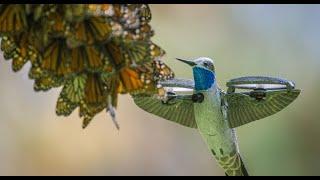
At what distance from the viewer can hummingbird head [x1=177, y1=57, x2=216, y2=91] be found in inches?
40.3

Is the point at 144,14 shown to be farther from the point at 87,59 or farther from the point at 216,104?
the point at 216,104

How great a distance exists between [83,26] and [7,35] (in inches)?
4.6

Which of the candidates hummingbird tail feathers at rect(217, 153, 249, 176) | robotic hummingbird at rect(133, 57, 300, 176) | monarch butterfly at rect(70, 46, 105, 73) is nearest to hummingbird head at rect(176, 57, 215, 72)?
robotic hummingbird at rect(133, 57, 300, 176)

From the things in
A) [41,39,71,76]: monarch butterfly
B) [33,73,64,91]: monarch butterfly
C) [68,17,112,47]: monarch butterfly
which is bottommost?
[33,73,64,91]: monarch butterfly

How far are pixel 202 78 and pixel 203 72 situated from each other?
1cm

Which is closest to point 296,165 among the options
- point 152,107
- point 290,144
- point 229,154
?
point 290,144

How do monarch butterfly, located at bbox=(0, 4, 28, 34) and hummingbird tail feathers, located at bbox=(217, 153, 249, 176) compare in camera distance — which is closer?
monarch butterfly, located at bbox=(0, 4, 28, 34)

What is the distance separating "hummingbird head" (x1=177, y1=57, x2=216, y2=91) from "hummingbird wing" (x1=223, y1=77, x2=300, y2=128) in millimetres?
39

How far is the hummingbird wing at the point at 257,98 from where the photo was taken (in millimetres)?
933

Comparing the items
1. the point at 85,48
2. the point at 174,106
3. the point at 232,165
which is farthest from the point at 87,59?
the point at 232,165

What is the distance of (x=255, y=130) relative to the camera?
2.89 m

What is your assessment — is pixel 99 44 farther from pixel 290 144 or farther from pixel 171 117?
pixel 290 144

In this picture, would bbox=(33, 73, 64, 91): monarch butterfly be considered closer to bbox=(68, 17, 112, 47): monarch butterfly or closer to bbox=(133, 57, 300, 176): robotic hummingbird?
bbox=(68, 17, 112, 47): monarch butterfly

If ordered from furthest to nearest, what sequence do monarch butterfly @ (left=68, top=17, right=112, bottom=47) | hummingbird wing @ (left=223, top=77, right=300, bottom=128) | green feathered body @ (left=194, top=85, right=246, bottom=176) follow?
green feathered body @ (left=194, top=85, right=246, bottom=176)
hummingbird wing @ (left=223, top=77, right=300, bottom=128)
monarch butterfly @ (left=68, top=17, right=112, bottom=47)
